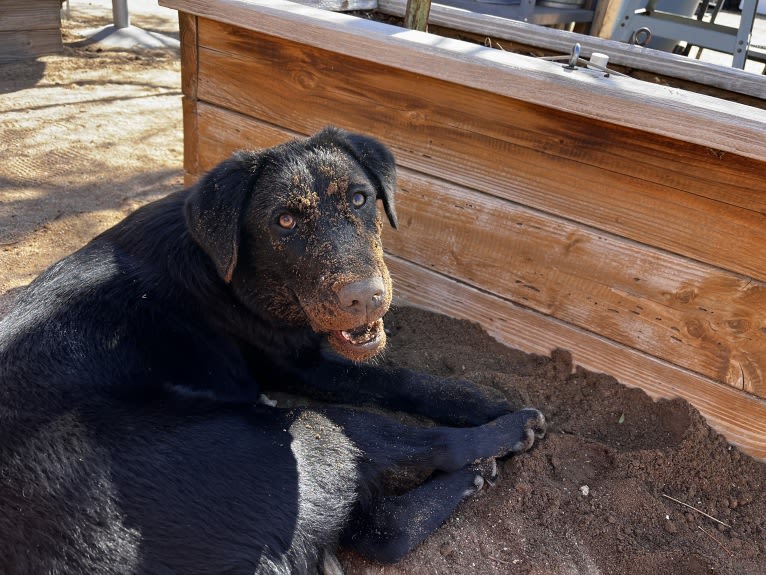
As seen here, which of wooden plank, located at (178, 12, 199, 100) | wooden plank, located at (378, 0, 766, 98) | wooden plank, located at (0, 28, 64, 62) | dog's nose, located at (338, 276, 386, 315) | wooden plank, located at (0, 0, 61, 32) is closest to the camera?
dog's nose, located at (338, 276, 386, 315)

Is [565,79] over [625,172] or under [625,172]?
over

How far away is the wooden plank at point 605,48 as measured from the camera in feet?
12.3

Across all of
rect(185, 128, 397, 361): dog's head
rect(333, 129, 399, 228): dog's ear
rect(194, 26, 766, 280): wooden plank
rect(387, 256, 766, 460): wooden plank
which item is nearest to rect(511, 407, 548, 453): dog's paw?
rect(387, 256, 766, 460): wooden plank

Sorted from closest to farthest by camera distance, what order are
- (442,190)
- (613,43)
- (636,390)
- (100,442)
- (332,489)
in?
(100,442) → (332,489) → (636,390) → (442,190) → (613,43)

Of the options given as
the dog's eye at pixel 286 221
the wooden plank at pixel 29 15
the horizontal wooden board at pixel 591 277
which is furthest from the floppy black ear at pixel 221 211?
the wooden plank at pixel 29 15

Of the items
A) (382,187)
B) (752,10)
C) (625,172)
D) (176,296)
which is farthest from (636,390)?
(752,10)

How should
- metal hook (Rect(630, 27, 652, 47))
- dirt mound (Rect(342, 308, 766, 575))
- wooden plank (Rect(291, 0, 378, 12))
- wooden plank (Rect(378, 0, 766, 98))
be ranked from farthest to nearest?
metal hook (Rect(630, 27, 652, 47))
wooden plank (Rect(291, 0, 378, 12))
wooden plank (Rect(378, 0, 766, 98))
dirt mound (Rect(342, 308, 766, 575))

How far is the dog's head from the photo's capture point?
2.26 m

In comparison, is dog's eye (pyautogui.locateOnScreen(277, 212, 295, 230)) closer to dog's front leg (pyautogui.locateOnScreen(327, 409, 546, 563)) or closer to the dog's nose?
the dog's nose

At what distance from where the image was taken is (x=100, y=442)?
1.99 metres

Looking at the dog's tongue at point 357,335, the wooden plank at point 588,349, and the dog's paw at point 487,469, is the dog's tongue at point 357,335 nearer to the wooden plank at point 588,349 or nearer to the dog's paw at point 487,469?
the dog's paw at point 487,469

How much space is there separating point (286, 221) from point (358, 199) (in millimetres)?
311

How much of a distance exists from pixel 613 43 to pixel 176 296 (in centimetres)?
330

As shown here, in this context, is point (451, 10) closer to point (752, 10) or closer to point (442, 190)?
point (442, 190)
